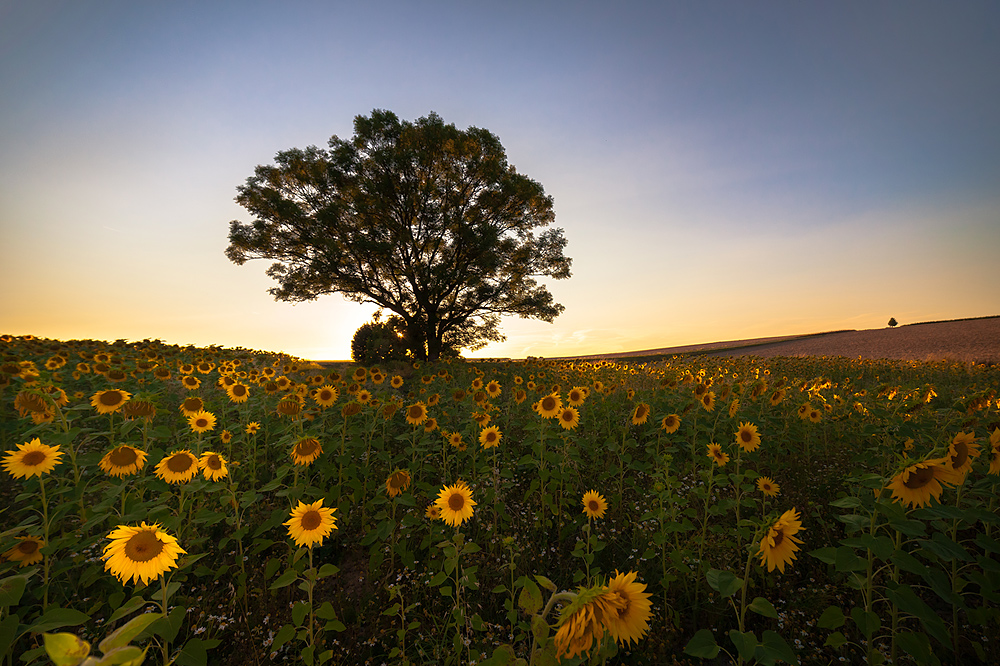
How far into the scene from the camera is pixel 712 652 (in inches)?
63.1

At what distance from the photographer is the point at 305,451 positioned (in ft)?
9.80

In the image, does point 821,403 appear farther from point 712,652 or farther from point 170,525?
point 170,525

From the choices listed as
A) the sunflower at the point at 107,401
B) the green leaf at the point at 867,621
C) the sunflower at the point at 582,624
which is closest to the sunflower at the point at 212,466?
the sunflower at the point at 107,401

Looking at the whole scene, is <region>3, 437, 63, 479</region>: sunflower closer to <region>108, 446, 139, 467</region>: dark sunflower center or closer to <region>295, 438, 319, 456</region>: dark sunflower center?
<region>108, 446, 139, 467</region>: dark sunflower center

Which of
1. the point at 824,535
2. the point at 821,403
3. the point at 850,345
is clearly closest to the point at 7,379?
the point at 824,535

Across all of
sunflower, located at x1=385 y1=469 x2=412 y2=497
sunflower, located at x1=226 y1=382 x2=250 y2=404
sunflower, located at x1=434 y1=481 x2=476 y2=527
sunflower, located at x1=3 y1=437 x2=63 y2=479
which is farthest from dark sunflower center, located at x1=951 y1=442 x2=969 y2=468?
sunflower, located at x1=226 y1=382 x2=250 y2=404

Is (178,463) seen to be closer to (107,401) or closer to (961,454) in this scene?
(107,401)

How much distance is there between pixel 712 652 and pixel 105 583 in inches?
156

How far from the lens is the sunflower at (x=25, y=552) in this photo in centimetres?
229

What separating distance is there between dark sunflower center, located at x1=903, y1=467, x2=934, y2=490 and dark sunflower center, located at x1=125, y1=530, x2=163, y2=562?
3.74 m

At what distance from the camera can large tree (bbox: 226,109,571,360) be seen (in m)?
18.2

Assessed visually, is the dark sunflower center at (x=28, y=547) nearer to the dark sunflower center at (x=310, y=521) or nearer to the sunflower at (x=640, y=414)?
the dark sunflower center at (x=310, y=521)

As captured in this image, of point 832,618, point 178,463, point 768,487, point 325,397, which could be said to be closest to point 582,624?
point 832,618

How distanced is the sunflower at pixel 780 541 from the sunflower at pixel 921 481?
649 millimetres
